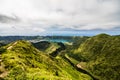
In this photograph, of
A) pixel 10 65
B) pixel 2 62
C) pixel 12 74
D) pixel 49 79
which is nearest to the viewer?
pixel 49 79

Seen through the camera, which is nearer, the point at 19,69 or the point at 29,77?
the point at 29,77

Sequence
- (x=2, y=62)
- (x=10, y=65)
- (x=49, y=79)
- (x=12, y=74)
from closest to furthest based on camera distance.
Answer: (x=49, y=79) < (x=12, y=74) < (x=10, y=65) < (x=2, y=62)

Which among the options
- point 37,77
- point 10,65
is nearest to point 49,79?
point 37,77

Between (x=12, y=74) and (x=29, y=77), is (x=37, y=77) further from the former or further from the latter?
(x=12, y=74)

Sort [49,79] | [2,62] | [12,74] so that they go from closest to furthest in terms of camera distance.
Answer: [49,79] → [12,74] → [2,62]

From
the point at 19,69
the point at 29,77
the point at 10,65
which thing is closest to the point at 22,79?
the point at 29,77

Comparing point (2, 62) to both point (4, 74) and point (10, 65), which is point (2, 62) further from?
point (4, 74)

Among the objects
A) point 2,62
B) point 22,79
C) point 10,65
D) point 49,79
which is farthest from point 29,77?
point 2,62

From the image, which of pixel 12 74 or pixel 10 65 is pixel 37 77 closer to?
pixel 12 74

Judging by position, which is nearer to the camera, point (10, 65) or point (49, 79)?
point (49, 79)
